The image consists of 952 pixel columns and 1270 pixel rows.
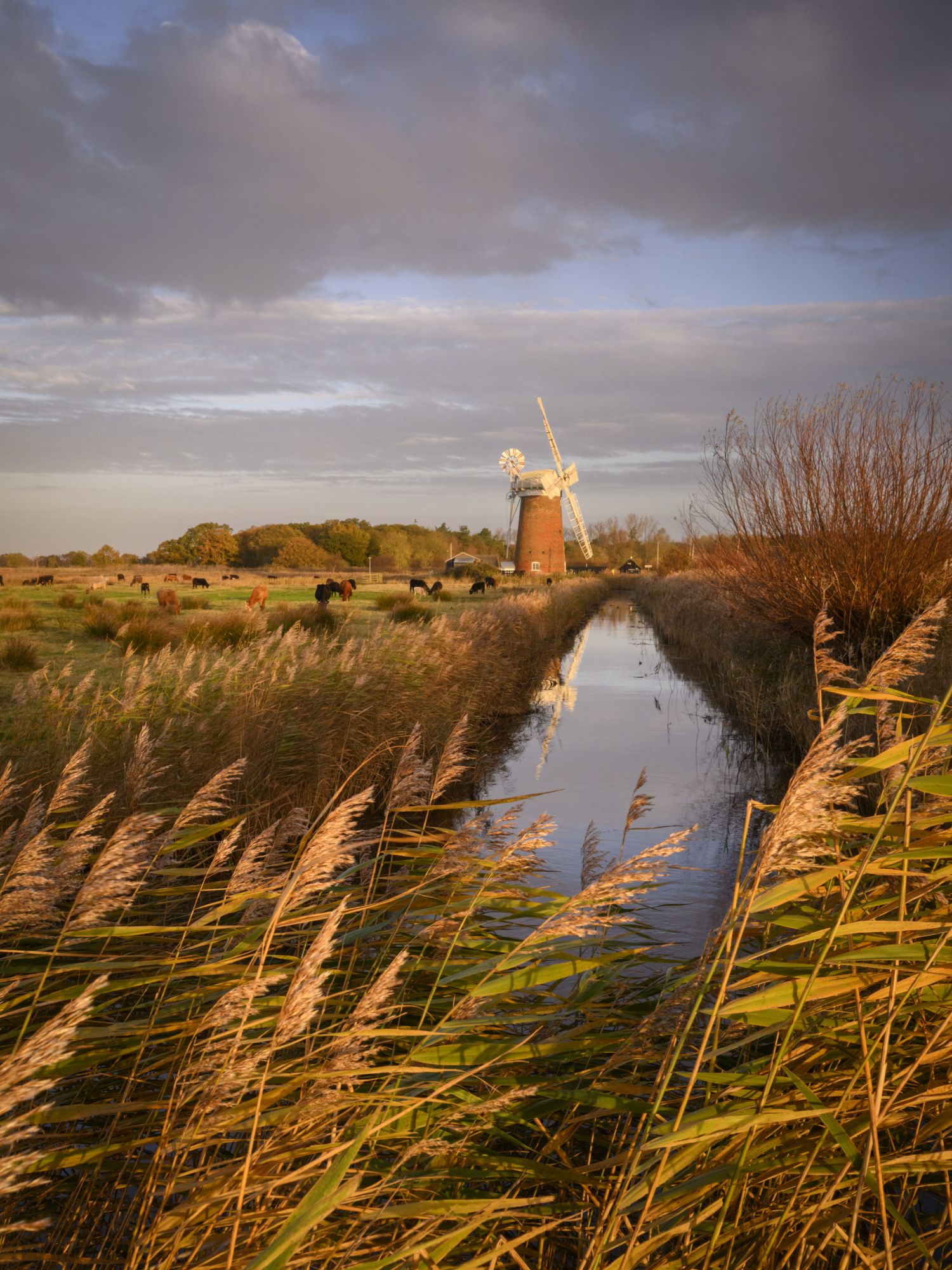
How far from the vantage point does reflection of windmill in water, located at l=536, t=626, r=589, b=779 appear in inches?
524

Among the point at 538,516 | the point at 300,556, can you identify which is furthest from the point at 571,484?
the point at 300,556

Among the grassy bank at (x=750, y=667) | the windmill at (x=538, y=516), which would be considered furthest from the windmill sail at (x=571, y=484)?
the grassy bank at (x=750, y=667)

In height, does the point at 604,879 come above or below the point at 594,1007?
above

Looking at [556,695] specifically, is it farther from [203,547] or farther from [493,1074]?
[203,547]

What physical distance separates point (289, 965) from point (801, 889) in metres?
1.52

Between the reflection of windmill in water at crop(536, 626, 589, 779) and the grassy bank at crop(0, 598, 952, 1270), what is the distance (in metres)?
8.94

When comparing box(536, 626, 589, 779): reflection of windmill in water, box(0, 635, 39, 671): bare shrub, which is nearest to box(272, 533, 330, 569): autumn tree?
box(536, 626, 589, 779): reflection of windmill in water

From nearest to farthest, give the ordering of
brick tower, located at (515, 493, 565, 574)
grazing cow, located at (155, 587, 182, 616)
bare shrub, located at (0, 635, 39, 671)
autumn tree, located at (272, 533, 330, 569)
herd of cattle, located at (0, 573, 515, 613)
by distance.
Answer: bare shrub, located at (0, 635, 39, 671) → grazing cow, located at (155, 587, 182, 616) → herd of cattle, located at (0, 573, 515, 613) → brick tower, located at (515, 493, 565, 574) → autumn tree, located at (272, 533, 330, 569)

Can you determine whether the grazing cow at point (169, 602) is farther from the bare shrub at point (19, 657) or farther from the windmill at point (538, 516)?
the windmill at point (538, 516)

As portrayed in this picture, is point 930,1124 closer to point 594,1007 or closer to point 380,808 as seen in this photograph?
point 594,1007

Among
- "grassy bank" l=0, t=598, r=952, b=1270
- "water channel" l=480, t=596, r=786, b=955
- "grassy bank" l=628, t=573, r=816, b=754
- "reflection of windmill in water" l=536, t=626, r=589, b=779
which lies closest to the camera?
"grassy bank" l=0, t=598, r=952, b=1270

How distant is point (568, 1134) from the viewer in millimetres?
2096

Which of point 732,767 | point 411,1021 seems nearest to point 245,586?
point 732,767

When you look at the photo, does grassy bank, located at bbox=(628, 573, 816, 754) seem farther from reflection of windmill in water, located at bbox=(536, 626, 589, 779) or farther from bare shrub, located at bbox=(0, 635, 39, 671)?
bare shrub, located at bbox=(0, 635, 39, 671)
